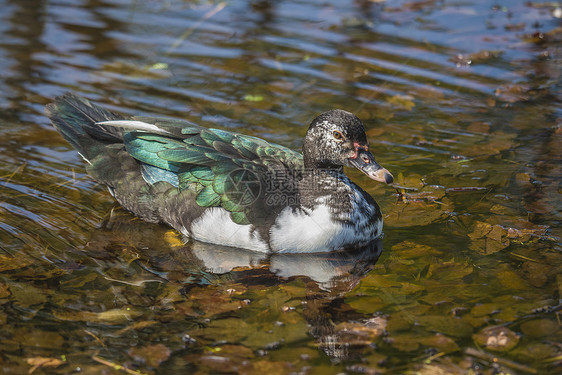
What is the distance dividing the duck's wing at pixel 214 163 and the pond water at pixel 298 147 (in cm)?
54

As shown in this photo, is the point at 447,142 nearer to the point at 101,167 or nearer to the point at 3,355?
the point at 101,167

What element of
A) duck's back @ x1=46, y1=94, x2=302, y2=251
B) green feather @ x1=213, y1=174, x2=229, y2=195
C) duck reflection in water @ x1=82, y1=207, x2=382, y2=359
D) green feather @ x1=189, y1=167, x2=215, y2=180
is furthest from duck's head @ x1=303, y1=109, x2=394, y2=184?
A: green feather @ x1=189, y1=167, x2=215, y2=180

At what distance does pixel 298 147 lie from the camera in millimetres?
8266

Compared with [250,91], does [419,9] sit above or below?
above

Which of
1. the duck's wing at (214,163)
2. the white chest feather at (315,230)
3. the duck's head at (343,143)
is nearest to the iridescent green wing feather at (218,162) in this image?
the duck's wing at (214,163)

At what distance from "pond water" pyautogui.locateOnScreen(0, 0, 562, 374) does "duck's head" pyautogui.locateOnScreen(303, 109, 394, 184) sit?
0.77 metres

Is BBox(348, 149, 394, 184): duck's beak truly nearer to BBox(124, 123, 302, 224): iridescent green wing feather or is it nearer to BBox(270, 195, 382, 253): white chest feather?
BBox(270, 195, 382, 253): white chest feather

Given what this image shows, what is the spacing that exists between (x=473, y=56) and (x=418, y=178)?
389cm

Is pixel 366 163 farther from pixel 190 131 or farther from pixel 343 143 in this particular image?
pixel 190 131

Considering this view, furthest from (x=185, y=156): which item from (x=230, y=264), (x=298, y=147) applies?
(x=298, y=147)

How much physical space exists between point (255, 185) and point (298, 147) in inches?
81.7

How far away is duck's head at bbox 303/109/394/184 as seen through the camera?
20.6 feet

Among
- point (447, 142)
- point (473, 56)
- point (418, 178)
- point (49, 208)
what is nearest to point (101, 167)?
point (49, 208)

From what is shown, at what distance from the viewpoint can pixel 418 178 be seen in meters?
7.51
